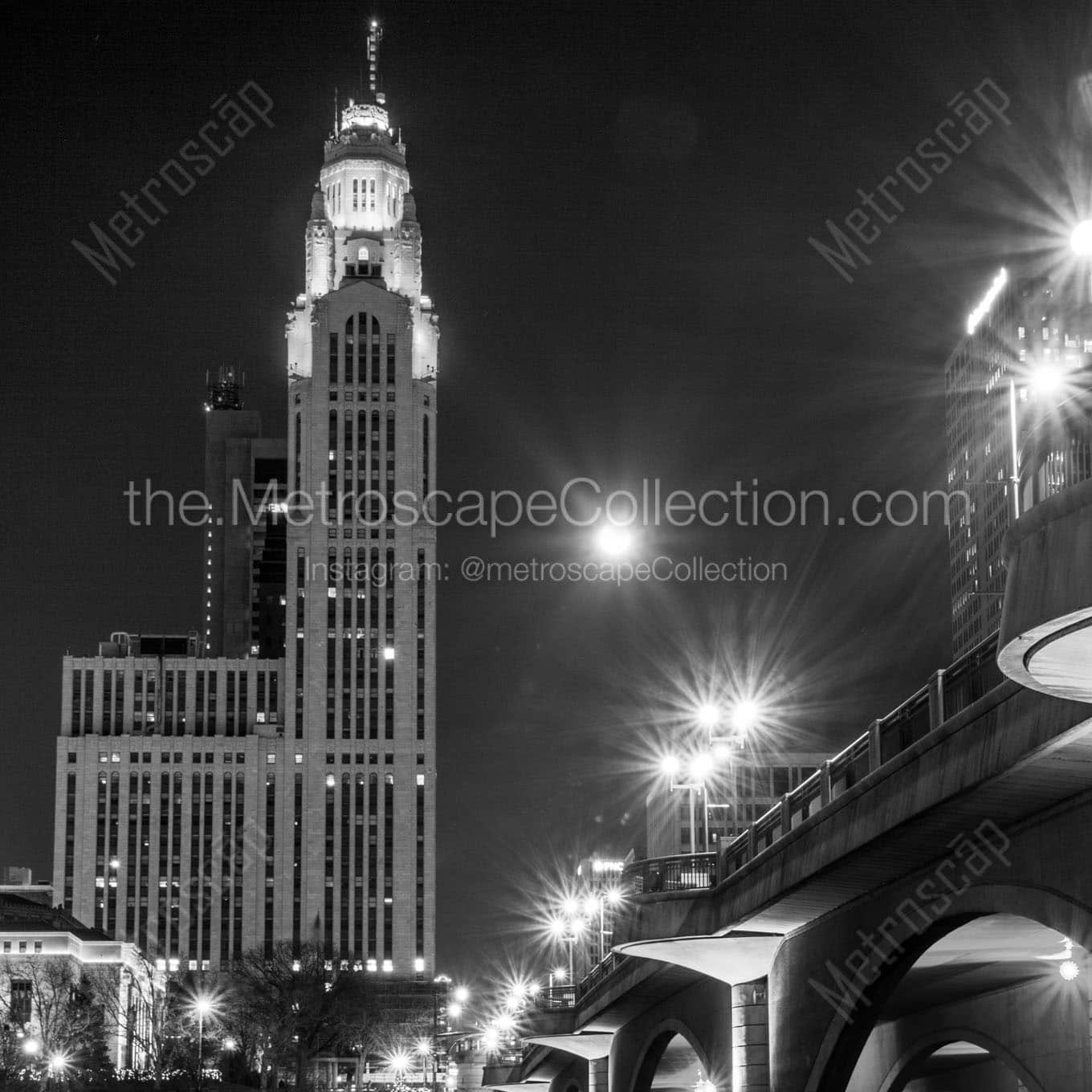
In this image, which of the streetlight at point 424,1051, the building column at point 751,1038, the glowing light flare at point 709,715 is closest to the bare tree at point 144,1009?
the streetlight at point 424,1051

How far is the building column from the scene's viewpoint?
3988 centimetres

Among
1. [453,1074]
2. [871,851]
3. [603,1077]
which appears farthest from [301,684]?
[871,851]

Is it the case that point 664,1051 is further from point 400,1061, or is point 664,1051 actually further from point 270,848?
point 270,848

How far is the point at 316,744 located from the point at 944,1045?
461ft

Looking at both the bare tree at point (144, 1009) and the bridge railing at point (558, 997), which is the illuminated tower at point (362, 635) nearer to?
the bare tree at point (144, 1009)

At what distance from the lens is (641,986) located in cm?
5409

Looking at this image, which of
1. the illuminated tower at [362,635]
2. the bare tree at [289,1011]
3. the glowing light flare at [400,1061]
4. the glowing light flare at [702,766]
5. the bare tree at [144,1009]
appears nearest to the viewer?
the glowing light flare at [702,766]

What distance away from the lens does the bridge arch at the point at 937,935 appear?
23.0 meters

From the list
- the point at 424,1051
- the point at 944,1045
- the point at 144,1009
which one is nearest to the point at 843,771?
the point at 944,1045

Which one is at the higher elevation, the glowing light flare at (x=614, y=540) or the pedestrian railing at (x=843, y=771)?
the glowing light flare at (x=614, y=540)

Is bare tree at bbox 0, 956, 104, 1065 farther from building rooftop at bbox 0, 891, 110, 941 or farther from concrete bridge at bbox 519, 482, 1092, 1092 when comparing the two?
concrete bridge at bbox 519, 482, 1092, 1092

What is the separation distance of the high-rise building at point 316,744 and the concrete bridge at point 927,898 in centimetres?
12542

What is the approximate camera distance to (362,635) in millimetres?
183250

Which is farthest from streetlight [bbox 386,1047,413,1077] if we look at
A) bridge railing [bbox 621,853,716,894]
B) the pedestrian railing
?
bridge railing [bbox 621,853,716,894]
